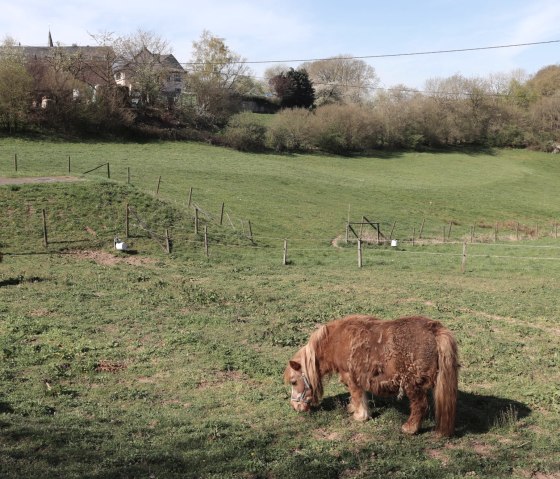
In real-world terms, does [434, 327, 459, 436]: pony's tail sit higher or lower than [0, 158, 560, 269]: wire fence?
higher

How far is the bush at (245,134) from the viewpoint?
196 ft

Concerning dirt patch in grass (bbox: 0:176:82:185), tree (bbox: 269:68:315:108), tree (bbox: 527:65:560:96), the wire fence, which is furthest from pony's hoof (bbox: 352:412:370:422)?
tree (bbox: 527:65:560:96)

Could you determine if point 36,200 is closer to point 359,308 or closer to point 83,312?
point 83,312

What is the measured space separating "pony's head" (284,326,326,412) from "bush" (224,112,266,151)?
53401mm

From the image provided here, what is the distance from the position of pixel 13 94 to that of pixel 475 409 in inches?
2042

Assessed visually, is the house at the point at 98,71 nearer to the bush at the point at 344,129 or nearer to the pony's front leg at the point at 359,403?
the bush at the point at 344,129

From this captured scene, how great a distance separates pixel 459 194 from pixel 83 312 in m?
43.9

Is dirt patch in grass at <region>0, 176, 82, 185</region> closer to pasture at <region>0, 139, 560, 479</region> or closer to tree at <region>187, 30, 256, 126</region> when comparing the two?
pasture at <region>0, 139, 560, 479</region>

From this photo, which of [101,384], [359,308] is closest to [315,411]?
[101,384]

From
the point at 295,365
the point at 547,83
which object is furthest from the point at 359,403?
the point at 547,83

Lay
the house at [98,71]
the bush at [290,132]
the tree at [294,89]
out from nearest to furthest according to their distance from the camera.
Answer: the house at [98,71] < the bush at [290,132] < the tree at [294,89]

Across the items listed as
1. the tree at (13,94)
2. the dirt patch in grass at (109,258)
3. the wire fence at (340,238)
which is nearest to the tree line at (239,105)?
the tree at (13,94)

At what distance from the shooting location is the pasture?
21.1 feet

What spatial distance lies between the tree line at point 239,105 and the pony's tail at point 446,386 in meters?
47.6
